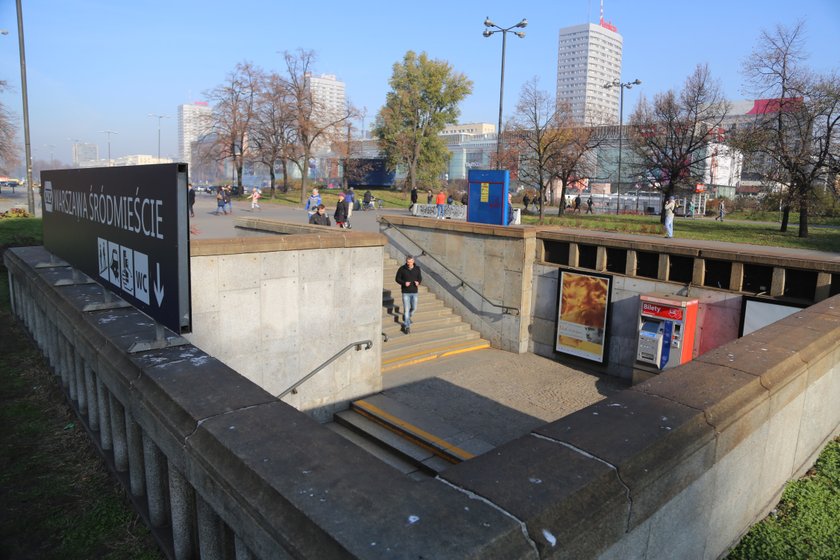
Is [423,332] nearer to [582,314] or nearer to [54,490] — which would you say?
[582,314]

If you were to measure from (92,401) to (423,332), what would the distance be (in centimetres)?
1269

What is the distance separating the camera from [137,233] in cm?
412

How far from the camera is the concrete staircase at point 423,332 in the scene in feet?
51.2

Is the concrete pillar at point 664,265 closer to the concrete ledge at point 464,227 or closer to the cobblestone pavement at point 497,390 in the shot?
the cobblestone pavement at point 497,390

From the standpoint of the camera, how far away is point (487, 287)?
18.0m

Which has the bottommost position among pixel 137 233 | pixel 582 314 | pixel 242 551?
pixel 582 314

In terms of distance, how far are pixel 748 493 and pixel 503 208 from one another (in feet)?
54.5

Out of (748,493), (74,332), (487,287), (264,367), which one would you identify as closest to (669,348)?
(487,287)

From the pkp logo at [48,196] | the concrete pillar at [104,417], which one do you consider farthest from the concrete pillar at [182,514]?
the pkp logo at [48,196]

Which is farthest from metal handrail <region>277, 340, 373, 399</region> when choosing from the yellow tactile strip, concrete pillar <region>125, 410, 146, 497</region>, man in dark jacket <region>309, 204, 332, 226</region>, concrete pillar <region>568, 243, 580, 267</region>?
concrete pillar <region>125, 410, 146, 497</region>

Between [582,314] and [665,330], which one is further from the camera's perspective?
[582,314]

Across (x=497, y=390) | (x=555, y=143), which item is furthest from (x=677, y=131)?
(x=497, y=390)

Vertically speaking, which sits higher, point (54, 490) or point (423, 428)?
point (54, 490)

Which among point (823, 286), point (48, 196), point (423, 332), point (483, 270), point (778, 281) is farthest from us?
point (483, 270)
